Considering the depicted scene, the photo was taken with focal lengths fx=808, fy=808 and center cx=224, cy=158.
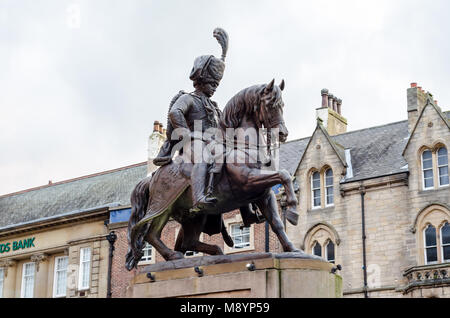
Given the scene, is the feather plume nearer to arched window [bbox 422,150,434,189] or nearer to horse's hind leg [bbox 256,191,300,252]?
horse's hind leg [bbox 256,191,300,252]

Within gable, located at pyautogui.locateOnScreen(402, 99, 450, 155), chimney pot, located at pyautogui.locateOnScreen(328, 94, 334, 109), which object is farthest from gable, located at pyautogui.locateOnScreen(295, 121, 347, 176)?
chimney pot, located at pyautogui.locateOnScreen(328, 94, 334, 109)

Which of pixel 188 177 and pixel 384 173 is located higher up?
pixel 384 173

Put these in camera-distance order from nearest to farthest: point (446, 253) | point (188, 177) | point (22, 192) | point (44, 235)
→ point (188, 177), point (446, 253), point (44, 235), point (22, 192)

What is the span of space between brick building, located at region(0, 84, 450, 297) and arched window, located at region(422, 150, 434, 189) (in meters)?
0.04

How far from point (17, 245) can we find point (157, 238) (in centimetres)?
3383

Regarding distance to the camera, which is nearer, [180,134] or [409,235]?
[180,134]

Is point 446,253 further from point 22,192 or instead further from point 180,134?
point 22,192

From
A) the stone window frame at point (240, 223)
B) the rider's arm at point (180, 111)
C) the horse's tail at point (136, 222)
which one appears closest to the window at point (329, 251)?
the stone window frame at point (240, 223)

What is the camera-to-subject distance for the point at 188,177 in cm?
1038

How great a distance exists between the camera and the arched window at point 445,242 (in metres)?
30.3

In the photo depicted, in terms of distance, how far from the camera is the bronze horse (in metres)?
9.84
